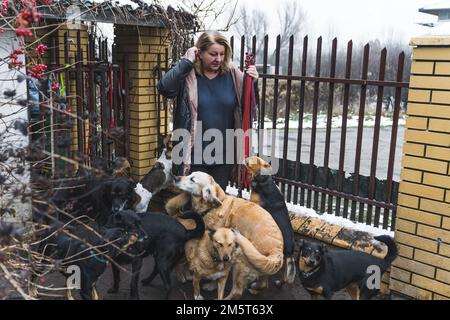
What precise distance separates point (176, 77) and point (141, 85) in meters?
1.87

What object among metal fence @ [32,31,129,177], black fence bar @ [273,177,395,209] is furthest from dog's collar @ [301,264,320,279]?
metal fence @ [32,31,129,177]

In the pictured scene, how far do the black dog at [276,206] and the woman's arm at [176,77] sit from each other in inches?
39.0

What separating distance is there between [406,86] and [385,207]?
3.48ft

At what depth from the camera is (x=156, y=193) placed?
524 centimetres

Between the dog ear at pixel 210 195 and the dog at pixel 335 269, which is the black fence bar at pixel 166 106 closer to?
the dog ear at pixel 210 195

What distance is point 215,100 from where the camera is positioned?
13.1 ft

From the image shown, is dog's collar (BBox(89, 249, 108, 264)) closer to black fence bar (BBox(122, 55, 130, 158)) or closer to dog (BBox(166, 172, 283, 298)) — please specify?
dog (BBox(166, 172, 283, 298))

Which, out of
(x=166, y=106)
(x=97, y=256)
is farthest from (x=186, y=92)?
(x=166, y=106)

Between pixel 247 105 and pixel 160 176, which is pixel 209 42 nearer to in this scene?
pixel 247 105

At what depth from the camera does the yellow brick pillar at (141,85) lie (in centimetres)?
549

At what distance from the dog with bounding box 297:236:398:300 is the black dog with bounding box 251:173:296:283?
0.60 metres
